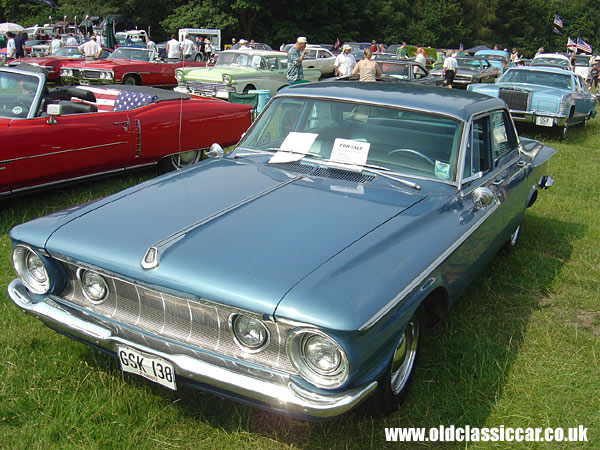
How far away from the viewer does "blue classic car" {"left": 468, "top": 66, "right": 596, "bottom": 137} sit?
10648mm

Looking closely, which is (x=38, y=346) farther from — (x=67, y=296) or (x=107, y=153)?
(x=107, y=153)

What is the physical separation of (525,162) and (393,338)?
280cm

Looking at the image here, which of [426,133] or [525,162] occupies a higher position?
[426,133]

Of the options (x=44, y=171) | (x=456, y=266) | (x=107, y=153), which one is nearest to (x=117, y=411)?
(x=456, y=266)

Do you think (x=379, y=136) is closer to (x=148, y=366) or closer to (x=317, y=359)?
(x=317, y=359)

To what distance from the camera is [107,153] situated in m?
5.97

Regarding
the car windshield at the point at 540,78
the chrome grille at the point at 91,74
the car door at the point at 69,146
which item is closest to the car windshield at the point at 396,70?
the car windshield at the point at 540,78

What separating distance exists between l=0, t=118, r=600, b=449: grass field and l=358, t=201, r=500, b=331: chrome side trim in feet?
2.35

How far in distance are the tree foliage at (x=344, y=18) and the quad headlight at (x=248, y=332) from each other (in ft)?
127

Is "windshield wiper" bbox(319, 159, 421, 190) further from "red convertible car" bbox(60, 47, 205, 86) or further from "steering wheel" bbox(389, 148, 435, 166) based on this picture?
"red convertible car" bbox(60, 47, 205, 86)

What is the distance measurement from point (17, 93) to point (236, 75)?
25.7 feet

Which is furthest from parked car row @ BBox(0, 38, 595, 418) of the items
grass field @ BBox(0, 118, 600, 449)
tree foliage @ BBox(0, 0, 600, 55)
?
tree foliage @ BBox(0, 0, 600, 55)

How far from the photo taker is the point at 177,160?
702 cm

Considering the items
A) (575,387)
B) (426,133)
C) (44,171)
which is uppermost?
(426,133)
